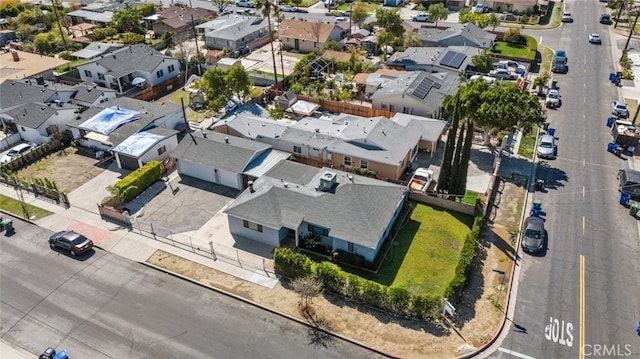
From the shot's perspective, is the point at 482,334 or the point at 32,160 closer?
the point at 482,334

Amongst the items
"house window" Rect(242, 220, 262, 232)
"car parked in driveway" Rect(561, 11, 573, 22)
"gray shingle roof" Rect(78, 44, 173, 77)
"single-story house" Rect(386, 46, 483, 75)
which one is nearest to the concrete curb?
"house window" Rect(242, 220, 262, 232)

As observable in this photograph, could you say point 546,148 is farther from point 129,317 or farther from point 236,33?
point 236,33

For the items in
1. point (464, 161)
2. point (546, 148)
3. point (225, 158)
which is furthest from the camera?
point (546, 148)

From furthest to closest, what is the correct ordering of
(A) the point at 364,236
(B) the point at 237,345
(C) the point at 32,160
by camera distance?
(C) the point at 32,160 < (A) the point at 364,236 < (B) the point at 237,345

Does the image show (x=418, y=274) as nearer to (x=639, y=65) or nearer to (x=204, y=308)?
(x=204, y=308)

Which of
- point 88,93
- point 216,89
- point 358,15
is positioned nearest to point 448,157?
point 216,89

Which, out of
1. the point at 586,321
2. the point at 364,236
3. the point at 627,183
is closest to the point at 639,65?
the point at 627,183

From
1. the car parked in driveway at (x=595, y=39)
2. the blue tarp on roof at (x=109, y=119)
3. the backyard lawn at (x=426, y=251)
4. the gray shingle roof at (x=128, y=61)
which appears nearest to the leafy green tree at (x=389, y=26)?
the car parked in driveway at (x=595, y=39)
